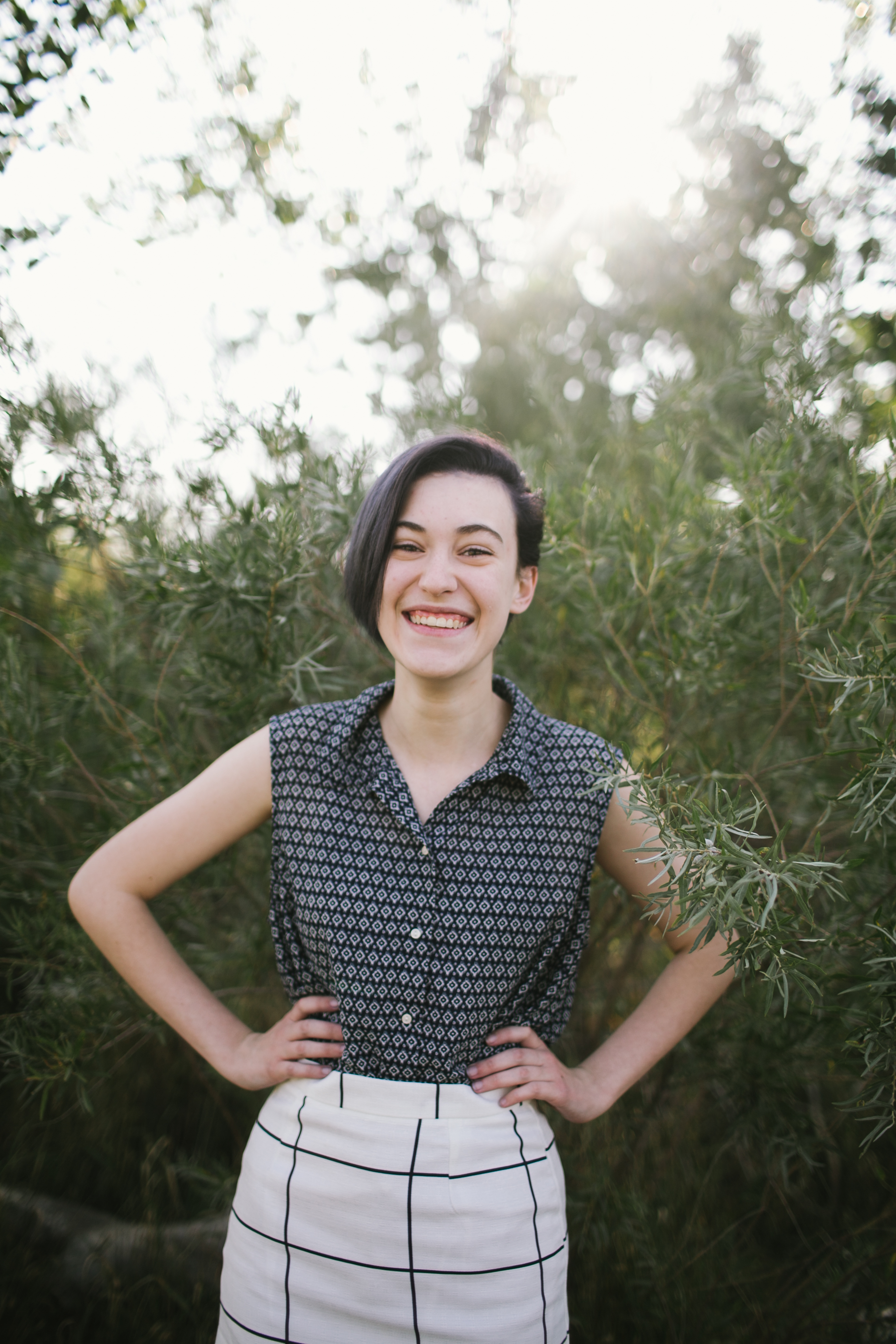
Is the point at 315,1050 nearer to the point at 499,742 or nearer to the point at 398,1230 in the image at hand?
the point at 398,1230

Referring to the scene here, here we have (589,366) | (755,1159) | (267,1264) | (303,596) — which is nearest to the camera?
(267,1264)

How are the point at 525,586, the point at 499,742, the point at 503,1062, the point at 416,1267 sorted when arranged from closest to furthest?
the point at 416,1267 → the point at 503,1062 → the point at 499,742 → the point at 525,586

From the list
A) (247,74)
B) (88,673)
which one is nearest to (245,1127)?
(88,673)

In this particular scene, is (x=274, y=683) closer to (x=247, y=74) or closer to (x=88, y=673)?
(x=88, y=673)

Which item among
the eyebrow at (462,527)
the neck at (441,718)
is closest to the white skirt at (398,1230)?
the neck at (441,718)

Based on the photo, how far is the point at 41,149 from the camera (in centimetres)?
197

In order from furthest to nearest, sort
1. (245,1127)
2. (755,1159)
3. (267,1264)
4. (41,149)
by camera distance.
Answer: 1. (245,1127)
2. (755,1159)
3. (41,149)
4. (267,1264)

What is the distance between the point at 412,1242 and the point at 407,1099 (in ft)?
0.71

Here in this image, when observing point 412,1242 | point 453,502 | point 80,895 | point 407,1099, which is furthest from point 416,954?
point 453,502

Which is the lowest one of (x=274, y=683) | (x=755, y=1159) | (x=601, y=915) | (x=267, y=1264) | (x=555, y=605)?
(x=755, y=1159)

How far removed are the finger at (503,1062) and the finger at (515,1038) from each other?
0.01 m

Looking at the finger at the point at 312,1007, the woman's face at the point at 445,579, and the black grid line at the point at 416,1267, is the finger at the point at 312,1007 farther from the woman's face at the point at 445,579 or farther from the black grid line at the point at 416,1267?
the woman's face at the point at 445,579

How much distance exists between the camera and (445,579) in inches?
58.7

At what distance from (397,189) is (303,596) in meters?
2.61
